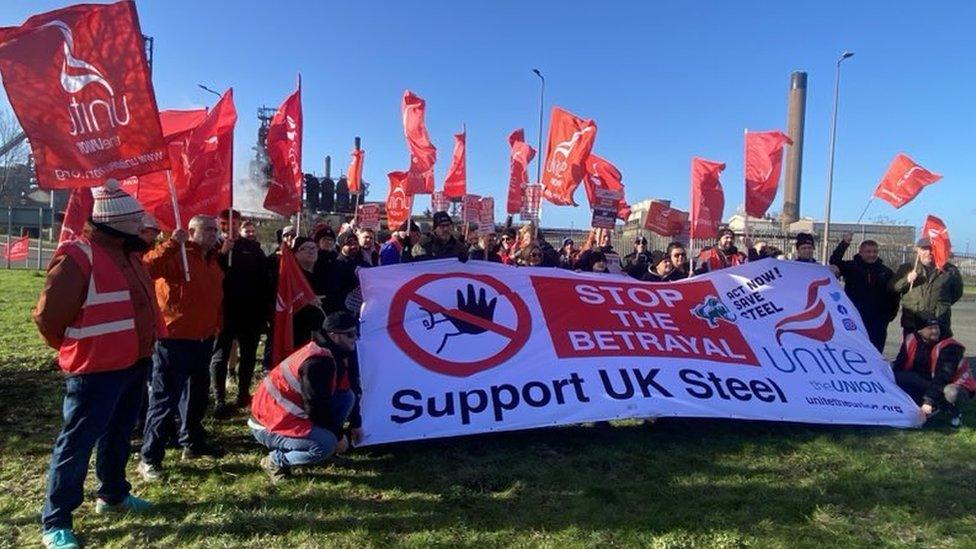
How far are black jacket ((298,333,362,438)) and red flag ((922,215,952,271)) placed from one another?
651cm

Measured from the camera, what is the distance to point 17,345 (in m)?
8.80

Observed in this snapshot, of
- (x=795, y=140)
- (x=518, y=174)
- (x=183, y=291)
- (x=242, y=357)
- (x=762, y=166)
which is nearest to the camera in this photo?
(x=183, y=291)

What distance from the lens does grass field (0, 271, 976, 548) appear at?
13.1ft

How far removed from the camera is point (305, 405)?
4.41m

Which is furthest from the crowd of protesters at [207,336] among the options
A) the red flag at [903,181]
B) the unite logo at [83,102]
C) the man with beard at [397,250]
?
the red flag at [903,181]

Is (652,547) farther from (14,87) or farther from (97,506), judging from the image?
(14,87)

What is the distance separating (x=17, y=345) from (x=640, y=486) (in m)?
8.48

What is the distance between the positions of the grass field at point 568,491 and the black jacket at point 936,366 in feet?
1.53

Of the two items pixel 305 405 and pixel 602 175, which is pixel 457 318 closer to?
pixel 305 405

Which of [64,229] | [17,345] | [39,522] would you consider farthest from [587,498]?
[17,345]

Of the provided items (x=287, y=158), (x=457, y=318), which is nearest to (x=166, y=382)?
(x=457, y=318)

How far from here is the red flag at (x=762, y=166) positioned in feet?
30.1

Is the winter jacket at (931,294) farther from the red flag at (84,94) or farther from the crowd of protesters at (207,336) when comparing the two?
the red flag at (84,94)

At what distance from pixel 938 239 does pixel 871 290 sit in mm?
934
